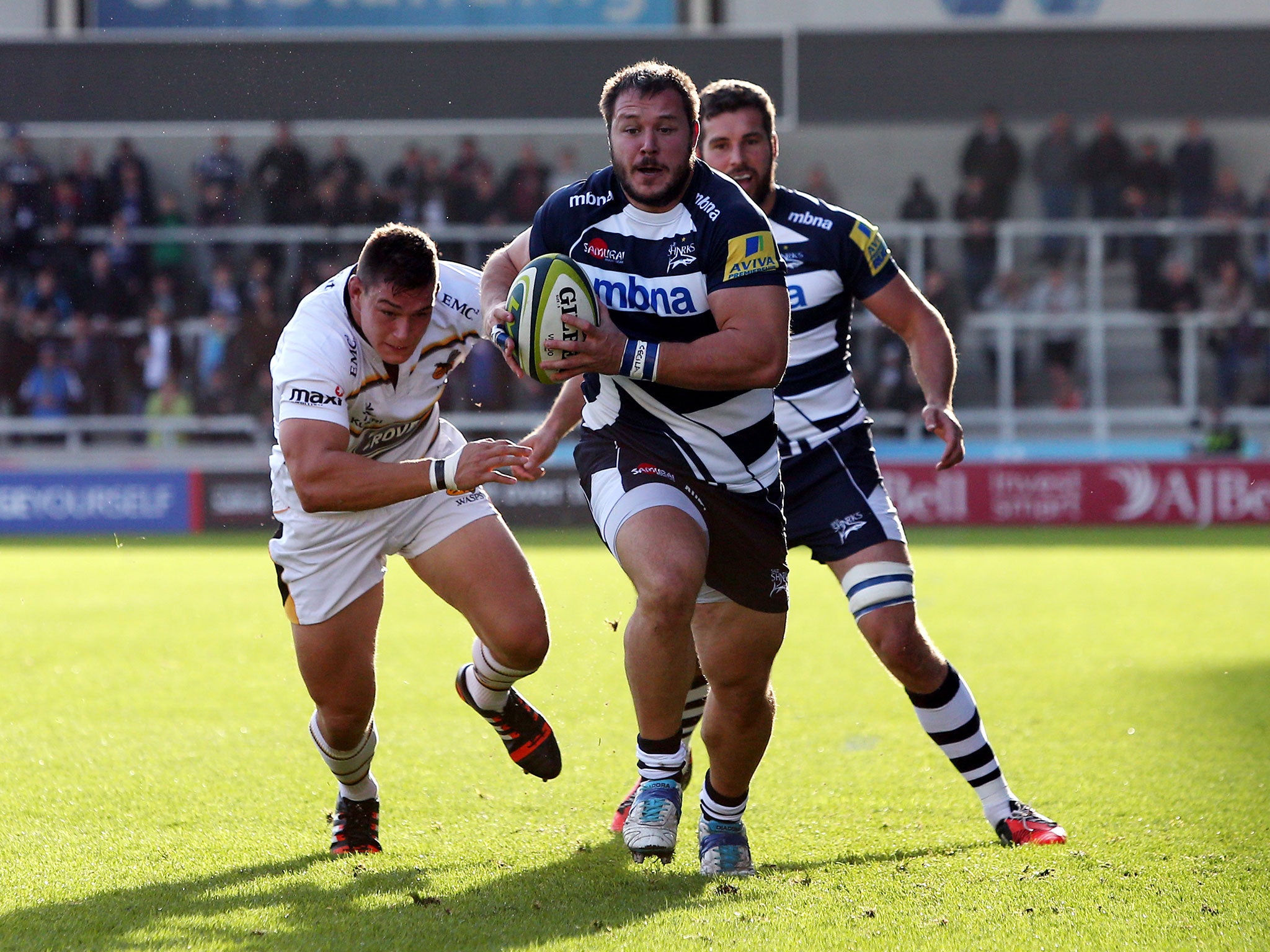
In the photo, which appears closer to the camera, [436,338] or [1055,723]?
[436,338]

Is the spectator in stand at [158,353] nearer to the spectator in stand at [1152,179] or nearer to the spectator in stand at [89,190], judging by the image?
the spectator in stand at [89,190]

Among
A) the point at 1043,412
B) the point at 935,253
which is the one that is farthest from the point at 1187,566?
the point at 935,253

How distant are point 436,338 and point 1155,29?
1693cm

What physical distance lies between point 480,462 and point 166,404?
49.2 ft

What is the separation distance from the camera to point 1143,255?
1891 centimetres

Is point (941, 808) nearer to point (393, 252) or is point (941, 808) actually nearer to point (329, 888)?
point (329, 888)

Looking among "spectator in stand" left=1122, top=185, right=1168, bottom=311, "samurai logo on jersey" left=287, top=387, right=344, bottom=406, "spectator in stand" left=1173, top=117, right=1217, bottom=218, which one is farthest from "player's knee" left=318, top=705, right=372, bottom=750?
"spectator in stand" left=1173, top=117, right=1217, bottom=218

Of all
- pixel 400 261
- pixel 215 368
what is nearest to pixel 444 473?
pixel 400 261

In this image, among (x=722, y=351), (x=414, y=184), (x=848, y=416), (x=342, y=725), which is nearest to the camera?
(x=722, y=351)

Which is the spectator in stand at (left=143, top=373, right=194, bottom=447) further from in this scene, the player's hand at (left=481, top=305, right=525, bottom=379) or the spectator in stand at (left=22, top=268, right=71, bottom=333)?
the player's hand at (left=481, top=305, right=525, bottom=379)

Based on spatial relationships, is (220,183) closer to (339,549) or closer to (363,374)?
(339,549)

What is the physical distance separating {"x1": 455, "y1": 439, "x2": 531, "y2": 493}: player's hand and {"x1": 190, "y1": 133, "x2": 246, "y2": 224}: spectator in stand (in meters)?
14.8

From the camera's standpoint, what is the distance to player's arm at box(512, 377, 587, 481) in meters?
4.88

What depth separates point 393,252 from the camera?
4547 mm
